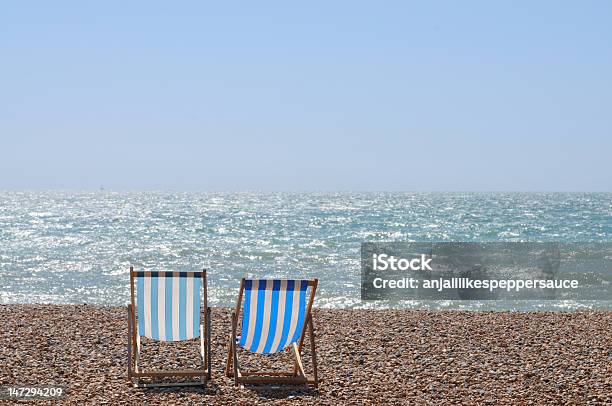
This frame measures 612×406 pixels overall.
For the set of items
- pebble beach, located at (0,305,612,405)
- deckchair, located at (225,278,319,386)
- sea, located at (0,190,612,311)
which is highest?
deckchair, located at (225,278,319,386)

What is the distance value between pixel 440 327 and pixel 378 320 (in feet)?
2.28

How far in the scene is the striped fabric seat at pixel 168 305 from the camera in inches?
233

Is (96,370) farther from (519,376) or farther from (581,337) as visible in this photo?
(581,337)

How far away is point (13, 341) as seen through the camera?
7.03 m

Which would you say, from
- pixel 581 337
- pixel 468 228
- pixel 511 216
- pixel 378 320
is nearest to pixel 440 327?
pixel 378 320

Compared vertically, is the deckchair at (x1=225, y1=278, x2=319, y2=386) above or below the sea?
above

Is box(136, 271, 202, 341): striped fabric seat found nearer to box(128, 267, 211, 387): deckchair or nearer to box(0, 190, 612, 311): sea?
box(128, 267, 211, 387): deckchair

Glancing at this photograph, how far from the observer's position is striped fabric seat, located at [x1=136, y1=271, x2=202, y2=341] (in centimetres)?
591

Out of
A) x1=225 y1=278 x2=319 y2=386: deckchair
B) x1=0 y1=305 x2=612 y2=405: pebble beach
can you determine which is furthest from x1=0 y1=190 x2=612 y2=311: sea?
x1=225 y1=278 x2=319 y2=386: deckchair

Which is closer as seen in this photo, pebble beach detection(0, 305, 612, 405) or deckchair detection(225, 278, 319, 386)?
pebble beach detection(0, 305, 612, 405)

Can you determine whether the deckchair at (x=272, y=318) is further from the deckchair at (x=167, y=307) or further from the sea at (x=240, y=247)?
the sea at (x=240, y=247)

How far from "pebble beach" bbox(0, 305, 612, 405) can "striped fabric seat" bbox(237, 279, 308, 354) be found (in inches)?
14.3

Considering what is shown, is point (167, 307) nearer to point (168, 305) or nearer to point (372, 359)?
point (168, 305)

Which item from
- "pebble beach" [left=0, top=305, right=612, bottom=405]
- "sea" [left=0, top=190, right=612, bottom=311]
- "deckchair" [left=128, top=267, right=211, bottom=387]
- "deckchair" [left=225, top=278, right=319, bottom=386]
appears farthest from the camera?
"sea" [left=0, top=190, right=612, bottom=311]
